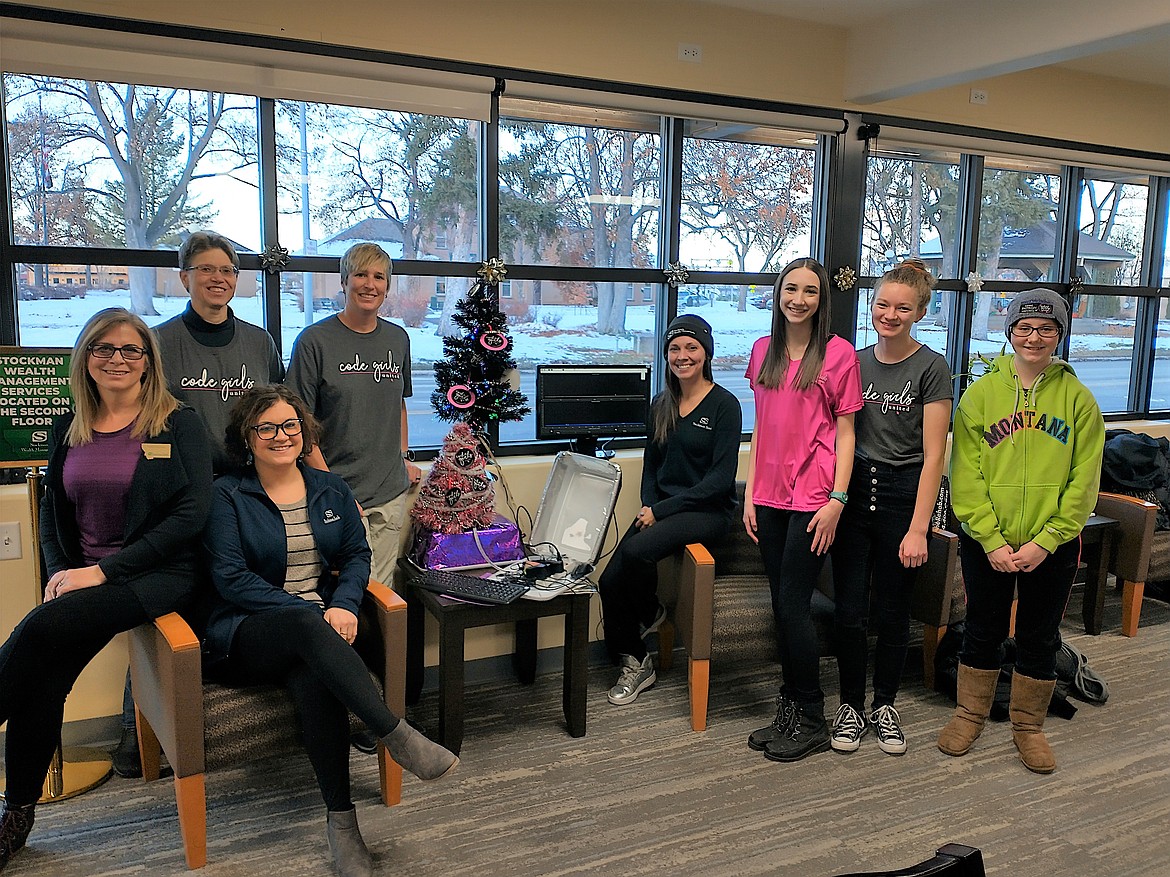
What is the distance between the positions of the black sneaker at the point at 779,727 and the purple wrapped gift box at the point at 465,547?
101 cm

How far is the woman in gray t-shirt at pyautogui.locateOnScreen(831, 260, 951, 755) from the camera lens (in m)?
2.98

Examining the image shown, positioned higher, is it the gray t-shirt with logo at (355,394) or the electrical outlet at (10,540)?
the gray t-shirt with logo at (355,394)

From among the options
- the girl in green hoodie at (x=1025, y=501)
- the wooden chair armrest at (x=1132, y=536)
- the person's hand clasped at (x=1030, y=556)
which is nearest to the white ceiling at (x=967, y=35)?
the girl in green hoodie at (x=1025, y=501)

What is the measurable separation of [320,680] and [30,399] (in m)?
1.15

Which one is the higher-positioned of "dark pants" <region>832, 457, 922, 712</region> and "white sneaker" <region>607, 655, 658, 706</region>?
"dark pants" <region>832, 457, 922, 712</region>

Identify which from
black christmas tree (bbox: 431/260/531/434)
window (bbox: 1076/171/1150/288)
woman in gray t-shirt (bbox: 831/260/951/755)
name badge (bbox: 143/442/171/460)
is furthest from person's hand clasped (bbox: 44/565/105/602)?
window (bbox: 1076/171/1150/288)

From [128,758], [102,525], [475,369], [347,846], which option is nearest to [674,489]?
[475,369]

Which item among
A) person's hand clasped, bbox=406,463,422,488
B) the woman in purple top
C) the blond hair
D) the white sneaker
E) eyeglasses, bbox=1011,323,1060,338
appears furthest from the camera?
the white sneaker

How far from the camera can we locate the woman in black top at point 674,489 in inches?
131

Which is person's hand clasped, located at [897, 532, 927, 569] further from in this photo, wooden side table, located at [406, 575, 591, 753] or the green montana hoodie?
wooden side table, located at [406, 575, 591, 753]

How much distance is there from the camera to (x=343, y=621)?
8.23 ft

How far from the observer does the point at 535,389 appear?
377cm

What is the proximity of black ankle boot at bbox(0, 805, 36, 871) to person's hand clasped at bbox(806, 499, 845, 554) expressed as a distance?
2318mm

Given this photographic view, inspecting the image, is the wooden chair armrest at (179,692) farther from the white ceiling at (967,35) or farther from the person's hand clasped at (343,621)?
the white ceiling at (967,35)
